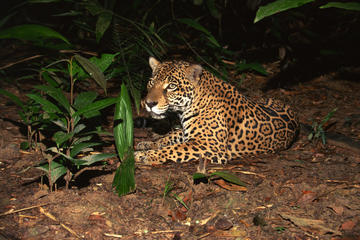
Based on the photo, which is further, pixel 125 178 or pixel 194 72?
pixel 194 72

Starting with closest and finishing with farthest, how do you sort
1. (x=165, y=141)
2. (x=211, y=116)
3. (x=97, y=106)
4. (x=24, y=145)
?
(x=97, y=106)
(x=24, y=145)
(x=211, y=116)
(x=165, y=141)

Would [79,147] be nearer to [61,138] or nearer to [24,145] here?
[61,138]

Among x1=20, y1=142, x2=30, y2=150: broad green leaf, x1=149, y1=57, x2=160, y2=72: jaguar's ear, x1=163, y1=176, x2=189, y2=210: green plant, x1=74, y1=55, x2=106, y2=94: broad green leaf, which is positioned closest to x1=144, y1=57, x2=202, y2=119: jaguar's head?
x1=149, y1=57, x2=160, y2=72: jaguar's ear

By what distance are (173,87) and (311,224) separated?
9.75 ft

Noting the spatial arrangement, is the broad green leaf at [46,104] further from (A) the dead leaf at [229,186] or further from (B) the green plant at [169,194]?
(A) the dead leaf at [229,186]

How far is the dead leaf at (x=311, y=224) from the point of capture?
3691 millimetres

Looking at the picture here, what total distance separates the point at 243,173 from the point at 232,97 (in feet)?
5.09

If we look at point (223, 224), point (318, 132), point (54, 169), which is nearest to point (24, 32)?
point (54, 169)

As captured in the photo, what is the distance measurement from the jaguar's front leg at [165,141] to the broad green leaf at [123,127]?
2021 mm

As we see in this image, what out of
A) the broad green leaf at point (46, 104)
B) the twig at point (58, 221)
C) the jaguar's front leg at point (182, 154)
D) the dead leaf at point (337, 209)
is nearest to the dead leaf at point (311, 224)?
the dead leaf at point (337, 209)

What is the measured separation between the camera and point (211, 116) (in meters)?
6.01

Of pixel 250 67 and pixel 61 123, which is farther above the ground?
pixel 250 67

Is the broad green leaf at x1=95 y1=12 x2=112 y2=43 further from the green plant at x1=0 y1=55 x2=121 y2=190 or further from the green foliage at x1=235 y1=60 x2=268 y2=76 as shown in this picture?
the green foliage at x1=235 y1=60 x2=268 y2=76

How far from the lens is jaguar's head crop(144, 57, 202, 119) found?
5816mm
